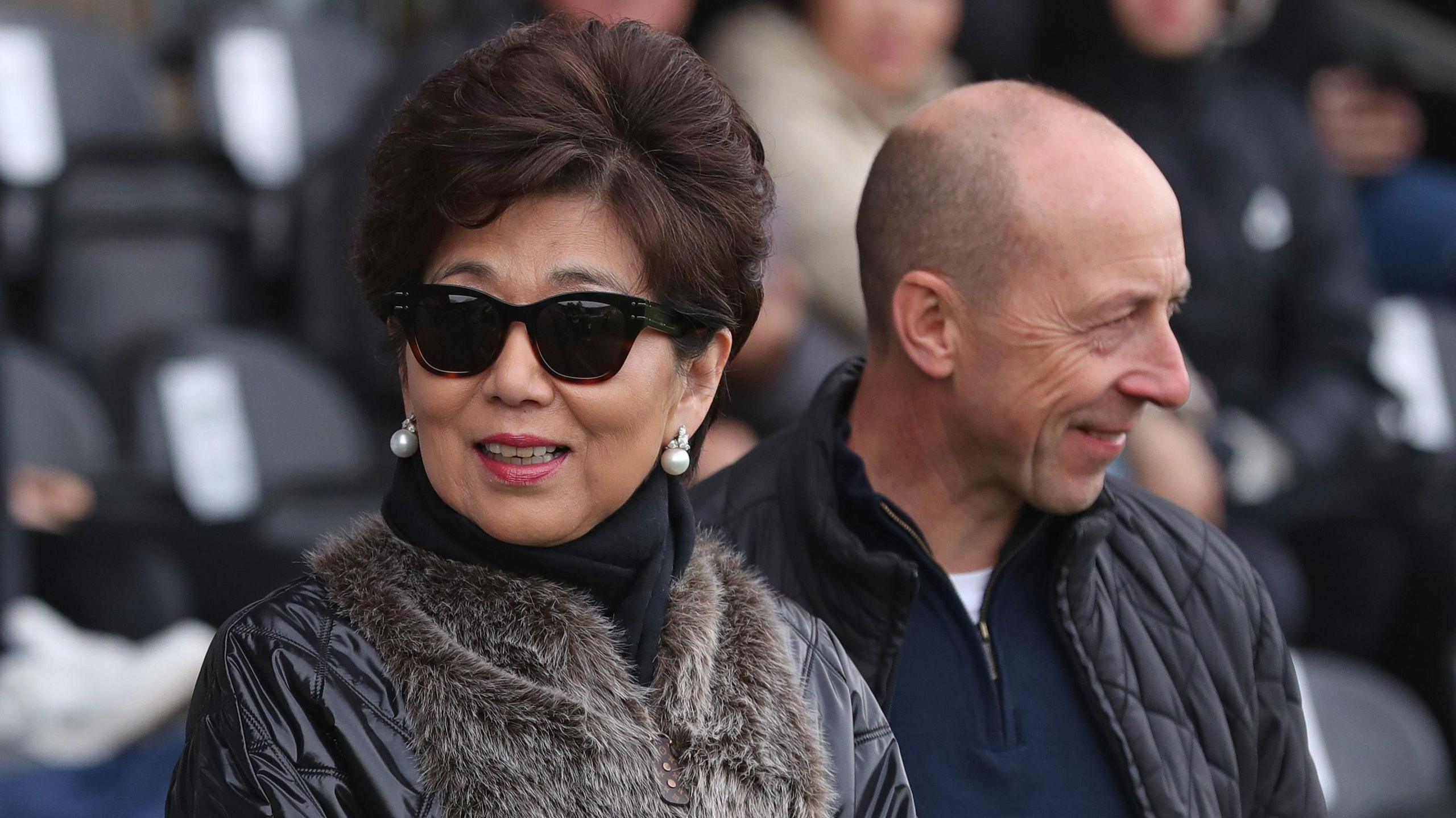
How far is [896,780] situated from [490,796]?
0.46 m

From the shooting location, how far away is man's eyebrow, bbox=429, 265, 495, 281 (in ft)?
5.15

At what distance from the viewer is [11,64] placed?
4.86 m

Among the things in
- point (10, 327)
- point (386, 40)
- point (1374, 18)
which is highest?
point (1374, 18)

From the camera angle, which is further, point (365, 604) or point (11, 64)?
point (11, 64)

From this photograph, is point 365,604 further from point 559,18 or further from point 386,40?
point 386,40

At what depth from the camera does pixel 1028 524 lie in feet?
7.13

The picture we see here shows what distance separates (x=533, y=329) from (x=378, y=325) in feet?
6.61

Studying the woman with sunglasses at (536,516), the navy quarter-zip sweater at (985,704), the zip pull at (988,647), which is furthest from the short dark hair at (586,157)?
the zip pull at (988,647)

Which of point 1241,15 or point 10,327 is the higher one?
point 1241,15

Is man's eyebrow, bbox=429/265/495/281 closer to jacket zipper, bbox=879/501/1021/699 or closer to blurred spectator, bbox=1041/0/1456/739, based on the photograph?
jacket zipper, bbox=879/501/1021/699

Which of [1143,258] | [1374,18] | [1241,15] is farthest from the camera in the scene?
[1374,18]

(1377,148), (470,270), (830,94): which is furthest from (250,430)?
(1377,148)

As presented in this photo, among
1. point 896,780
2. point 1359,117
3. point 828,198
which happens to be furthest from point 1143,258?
point 1359,117

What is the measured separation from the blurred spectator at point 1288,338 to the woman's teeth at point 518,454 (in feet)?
10.8
